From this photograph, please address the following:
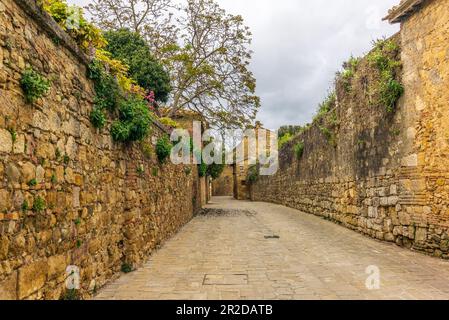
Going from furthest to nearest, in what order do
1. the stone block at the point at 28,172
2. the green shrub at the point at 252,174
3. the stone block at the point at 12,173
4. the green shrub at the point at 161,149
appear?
the green shrub at the point at 252,174 → the green shrub at the point at 161,149 → the stone block at the point at 28,172 → the stone block at the point at 12,173

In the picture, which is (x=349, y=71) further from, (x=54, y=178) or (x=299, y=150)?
(x=54, y=178)

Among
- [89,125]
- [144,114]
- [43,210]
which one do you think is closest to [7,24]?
[43,210]

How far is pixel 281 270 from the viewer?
5.47 meters

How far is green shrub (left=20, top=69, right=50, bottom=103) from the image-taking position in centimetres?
282

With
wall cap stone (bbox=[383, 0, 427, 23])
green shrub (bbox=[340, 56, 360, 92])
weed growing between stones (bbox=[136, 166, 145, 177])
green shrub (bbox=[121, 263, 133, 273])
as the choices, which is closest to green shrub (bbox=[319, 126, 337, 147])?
green shrub (bbox=[340, 56, 360, 92])

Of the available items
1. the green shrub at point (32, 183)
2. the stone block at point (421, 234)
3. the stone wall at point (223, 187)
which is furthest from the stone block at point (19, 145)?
the stone wall at point (223, 187)

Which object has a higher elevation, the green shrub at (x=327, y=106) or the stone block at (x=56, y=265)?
the green shrub at (x=327, y=106)

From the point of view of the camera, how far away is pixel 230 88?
14.5 metres

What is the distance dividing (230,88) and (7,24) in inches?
478

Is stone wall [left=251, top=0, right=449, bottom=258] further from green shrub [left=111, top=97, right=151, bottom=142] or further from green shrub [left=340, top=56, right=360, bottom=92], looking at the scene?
green shrub [left=111, top=97, right=151, bottom=142]

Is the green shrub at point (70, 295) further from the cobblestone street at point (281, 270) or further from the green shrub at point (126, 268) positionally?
the green shrub at point (126, 268)

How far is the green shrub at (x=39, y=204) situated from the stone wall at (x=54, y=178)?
0.13 feet

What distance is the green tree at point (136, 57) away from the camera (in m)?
10.8

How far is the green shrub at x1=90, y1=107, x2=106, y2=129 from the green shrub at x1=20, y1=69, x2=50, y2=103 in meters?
1.37
